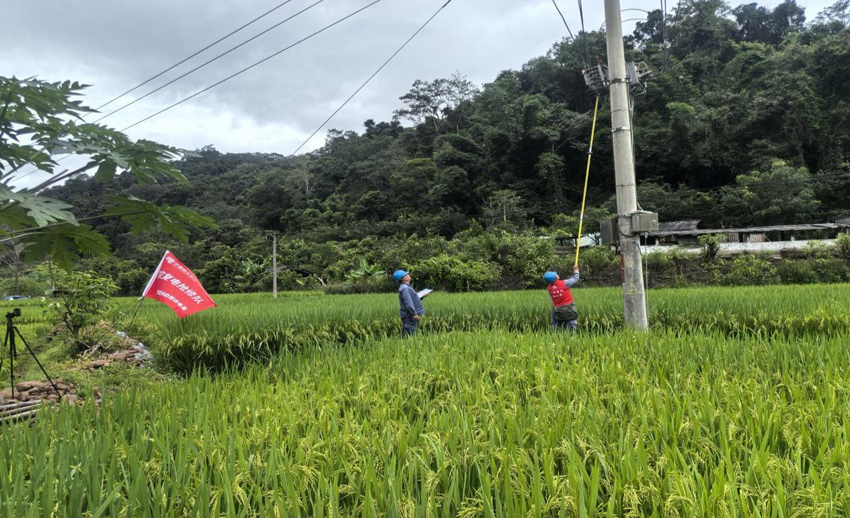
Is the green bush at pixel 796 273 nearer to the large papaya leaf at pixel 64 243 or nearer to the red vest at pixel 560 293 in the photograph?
the red vest at pixel 560 293

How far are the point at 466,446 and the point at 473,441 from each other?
0.03 m

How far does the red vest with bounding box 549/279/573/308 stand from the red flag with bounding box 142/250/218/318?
4.74 metres

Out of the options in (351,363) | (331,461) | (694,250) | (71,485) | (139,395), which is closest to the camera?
(71,485)

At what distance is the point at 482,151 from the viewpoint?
38375 mm

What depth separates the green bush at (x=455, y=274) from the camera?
17953mm

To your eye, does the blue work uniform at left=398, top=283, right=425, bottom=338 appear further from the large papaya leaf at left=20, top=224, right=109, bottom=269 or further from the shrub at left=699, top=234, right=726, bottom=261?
the shrub at left=699, top=234, right=726, bottom=261

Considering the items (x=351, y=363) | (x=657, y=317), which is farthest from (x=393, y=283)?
(x=351, y=363)

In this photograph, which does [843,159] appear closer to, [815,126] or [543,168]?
[815,126]

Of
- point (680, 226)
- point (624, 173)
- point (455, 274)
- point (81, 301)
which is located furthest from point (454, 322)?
point (680, 226)

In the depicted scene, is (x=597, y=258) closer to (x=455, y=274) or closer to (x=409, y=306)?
(x=455, y=274)

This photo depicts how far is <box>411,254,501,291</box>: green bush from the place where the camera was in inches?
707

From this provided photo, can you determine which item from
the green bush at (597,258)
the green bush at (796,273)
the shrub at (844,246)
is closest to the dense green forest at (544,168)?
the green bush at (597,258)

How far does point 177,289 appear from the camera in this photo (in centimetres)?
635

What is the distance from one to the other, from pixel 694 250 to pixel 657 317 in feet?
42.0
